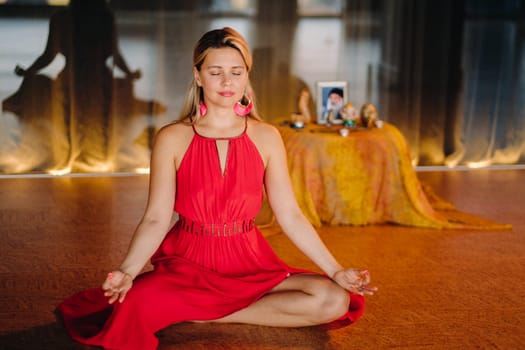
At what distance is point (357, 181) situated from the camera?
4371 mm

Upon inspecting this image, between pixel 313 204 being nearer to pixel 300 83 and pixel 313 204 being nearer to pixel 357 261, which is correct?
pixel 357 261

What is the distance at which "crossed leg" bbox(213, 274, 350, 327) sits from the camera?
265cm

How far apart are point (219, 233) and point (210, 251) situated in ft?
0.22

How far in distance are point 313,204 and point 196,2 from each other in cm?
204

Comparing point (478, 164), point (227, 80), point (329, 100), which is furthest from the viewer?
point (478, 164)

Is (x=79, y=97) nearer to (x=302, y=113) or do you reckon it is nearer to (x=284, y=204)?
(x=302, y=113)

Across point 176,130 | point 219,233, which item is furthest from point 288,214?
point 176,130

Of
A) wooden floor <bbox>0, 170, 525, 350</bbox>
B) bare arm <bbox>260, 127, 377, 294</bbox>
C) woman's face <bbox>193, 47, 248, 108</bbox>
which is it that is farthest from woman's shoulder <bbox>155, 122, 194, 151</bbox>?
wooden floor <bbox>0, 170, 525, 350</bbox>

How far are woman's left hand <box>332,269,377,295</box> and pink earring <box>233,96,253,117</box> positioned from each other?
611mm

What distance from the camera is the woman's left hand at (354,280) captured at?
2512 millimetres

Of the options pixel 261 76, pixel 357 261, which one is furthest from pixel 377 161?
pixel 261 76

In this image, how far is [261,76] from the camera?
5844 millimetres

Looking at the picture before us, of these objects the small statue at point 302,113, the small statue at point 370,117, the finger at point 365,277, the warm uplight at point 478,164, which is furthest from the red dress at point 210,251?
the warm uplight at point 478,164

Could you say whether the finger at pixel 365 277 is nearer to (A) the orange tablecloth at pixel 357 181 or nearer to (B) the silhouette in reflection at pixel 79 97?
(A) the orange tablecloth at pixel 357 181
